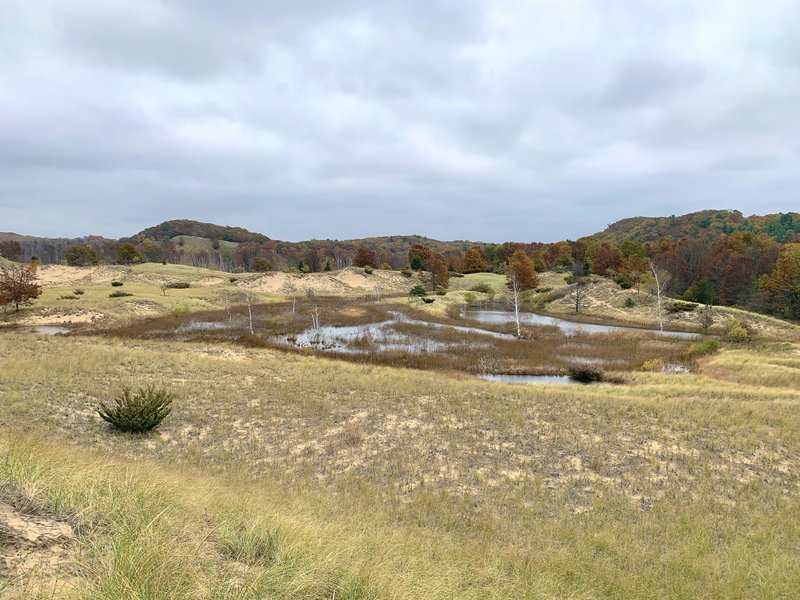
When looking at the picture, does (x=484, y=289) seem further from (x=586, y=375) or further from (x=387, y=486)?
(x=387, y=486)

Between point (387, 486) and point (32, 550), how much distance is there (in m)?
7.19

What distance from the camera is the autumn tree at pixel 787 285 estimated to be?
2098 inches

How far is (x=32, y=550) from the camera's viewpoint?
401 cm

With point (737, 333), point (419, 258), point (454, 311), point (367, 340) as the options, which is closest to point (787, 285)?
point (737, 333)

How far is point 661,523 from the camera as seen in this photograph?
28.1ft

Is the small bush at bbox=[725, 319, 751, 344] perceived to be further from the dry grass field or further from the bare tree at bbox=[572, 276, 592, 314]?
the bare tree at bbox=[572, 276, 592, 314]

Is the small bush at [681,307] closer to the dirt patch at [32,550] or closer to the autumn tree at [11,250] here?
the dirt patch at [32,550]

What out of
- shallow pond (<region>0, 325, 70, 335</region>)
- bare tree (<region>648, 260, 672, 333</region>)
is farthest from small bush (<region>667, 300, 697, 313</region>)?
shallow pond (<region>0, 325, 70, 335</region>)

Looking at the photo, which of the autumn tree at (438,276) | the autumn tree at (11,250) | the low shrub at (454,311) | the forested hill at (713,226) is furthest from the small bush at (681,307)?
the autumn tree at (11,250)

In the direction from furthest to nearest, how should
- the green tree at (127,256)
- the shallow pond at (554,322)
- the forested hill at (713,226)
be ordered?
the forested hill at (713,226) < the green tree at (127,256) < the shallow pond at (554,322)

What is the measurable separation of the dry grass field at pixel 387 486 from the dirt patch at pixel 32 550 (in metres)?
0.02

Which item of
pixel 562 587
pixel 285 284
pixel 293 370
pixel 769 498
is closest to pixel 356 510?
pixel 562 587

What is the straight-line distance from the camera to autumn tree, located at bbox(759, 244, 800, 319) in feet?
175

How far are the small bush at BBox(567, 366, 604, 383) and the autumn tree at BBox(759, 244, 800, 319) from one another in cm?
4624
